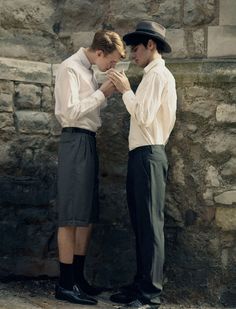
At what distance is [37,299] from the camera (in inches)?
150

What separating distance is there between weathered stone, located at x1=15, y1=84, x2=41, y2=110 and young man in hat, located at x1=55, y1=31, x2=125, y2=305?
451 mm

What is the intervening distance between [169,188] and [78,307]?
1.02m

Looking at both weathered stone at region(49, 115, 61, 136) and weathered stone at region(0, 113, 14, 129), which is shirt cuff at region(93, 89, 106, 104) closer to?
weathered stone at region(49, 115, 61, 136)

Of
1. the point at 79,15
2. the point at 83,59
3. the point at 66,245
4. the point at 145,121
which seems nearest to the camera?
the point at 145,121

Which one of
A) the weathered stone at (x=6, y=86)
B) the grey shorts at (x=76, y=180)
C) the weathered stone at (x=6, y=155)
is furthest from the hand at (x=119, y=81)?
the weathered stone at (x=6, y=155)

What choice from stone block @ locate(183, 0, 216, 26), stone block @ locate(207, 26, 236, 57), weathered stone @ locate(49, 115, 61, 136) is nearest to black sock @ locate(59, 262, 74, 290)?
weathered stone @ locate(49, 115, 61, 136)

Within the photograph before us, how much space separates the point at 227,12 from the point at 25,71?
1.51 meters

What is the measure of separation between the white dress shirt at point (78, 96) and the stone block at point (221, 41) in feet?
2.88

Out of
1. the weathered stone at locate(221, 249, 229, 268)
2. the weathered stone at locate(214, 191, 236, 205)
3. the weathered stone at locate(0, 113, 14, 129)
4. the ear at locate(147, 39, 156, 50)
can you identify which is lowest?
the weathered stone at locate(221, 249, 229, 268)

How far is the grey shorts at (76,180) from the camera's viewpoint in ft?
12.0

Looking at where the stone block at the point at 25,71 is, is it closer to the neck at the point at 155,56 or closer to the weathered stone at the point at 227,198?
the neck at the point at 155,56

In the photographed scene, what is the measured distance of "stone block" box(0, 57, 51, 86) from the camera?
4.09 metres

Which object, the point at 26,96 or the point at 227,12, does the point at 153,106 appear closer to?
the point at 227,12

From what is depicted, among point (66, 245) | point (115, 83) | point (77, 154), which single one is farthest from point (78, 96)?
point (66, 245)
